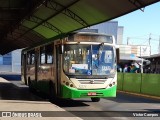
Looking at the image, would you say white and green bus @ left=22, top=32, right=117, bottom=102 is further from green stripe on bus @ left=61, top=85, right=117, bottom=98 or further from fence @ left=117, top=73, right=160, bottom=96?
fence @ left=117, top=73, right=160, bottom=96

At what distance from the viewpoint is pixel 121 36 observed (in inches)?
5138

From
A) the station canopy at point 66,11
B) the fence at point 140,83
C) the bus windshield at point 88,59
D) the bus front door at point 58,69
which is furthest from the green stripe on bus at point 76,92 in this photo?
the fence at point 140,83

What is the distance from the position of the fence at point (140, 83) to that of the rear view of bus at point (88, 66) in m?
7.77

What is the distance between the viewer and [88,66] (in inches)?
636

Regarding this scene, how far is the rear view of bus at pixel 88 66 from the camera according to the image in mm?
15992

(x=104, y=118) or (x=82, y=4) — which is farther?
(x=82, y=4)

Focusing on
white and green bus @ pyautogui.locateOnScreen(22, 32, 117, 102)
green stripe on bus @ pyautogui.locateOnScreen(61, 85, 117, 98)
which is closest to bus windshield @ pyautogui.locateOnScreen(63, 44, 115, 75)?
white and green bus @ pyautogui.locateOnScreen(22, 32, 117, 102)

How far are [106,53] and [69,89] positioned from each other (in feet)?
7.40

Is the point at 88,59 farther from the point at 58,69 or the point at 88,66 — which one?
the point at 58,69

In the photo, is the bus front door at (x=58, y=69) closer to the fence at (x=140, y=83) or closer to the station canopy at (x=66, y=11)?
the station canopy at (x=66, y=11)

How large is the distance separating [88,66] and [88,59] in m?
0.30

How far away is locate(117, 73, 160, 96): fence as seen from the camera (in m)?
23.7

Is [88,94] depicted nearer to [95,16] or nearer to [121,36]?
[95,16]

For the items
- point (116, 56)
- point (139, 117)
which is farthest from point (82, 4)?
point (139, 117)
